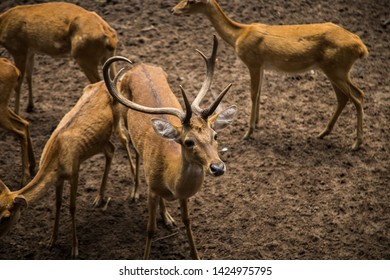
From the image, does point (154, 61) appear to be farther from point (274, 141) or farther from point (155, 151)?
point (155, 151)

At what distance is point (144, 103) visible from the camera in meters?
6.53

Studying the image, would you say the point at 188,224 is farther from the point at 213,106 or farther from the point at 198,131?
the point at 213,106

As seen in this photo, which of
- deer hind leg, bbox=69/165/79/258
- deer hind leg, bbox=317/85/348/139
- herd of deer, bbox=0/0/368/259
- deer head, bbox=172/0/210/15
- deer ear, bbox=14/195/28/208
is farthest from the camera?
deer head, bbox=172/0/210/15

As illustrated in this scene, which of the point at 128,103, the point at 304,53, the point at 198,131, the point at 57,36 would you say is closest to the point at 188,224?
the point at 198,131

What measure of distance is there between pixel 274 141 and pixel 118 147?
195cm

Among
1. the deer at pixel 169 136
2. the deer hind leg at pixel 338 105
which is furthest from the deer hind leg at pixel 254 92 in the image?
the deer at pixel 169 136

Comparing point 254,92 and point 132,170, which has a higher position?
point 254,92

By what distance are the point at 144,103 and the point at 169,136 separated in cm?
98

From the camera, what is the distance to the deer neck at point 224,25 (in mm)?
8438

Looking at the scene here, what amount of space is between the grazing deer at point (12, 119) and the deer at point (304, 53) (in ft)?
8.73

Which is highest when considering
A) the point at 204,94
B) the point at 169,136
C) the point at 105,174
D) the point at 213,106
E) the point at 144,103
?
the point at 213,106

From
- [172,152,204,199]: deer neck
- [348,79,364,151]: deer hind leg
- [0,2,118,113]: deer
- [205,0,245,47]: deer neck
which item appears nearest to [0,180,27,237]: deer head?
[172,152,204,199]: deer neck

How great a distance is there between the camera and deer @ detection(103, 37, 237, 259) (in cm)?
548

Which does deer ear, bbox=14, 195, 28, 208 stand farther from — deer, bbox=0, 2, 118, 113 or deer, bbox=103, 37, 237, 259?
deer, bbox=0, 2, 118, 113
